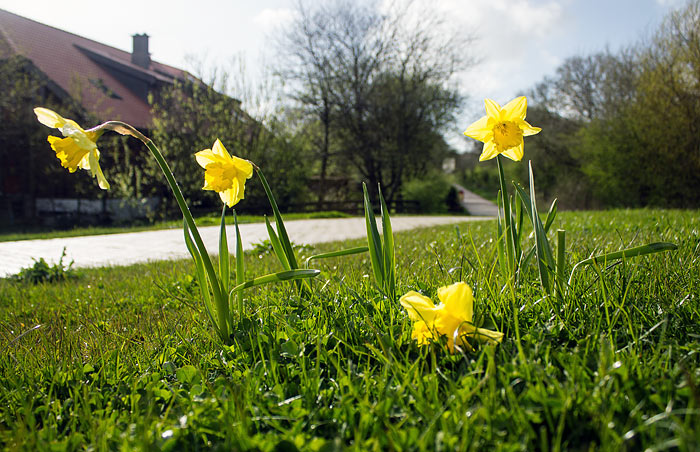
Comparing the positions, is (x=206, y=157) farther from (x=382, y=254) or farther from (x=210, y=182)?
(x=382, y=254)

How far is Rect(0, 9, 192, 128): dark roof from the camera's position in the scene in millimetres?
17625

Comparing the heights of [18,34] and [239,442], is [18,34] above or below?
above

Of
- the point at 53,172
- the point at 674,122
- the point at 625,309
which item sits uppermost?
the point at 674,122

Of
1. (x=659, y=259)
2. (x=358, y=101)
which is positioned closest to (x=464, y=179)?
(x=358, y=101)

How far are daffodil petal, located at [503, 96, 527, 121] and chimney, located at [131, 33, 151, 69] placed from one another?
1015 inches

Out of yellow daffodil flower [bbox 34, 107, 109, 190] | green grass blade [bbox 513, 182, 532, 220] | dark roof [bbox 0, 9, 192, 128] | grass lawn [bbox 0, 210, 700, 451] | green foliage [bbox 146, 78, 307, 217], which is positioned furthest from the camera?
dark roof [bbox 0, 9, 192, 128]

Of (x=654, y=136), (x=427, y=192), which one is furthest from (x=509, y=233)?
(x=427, y=192)

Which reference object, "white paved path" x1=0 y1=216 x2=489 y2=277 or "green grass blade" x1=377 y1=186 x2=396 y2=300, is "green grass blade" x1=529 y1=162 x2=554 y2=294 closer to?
"green grass blade" x1=377 y1=186 x2=396 y2=300

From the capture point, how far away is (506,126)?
70.8 inches

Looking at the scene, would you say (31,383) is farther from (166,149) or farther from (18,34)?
(18,34)

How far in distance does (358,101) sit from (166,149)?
9124 millimetres

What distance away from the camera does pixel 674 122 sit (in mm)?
13180

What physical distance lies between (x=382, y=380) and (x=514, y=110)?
1200 mm

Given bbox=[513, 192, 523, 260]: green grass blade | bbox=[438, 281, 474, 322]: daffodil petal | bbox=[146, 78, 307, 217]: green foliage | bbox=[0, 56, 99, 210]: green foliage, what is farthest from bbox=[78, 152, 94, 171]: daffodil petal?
bbox=[0, 56, 99, 210]: green foliage
